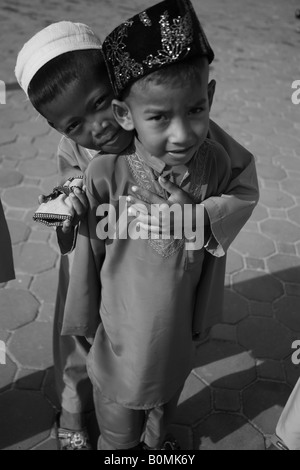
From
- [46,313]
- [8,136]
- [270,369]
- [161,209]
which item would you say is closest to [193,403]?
[270,369]

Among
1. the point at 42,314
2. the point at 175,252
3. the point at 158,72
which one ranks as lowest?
the point at 42,314

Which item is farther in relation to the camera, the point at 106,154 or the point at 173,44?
the point at 106,154

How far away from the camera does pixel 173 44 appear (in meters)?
1.12

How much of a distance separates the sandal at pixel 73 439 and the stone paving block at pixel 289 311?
5.27 ft

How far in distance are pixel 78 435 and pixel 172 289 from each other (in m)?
1.15

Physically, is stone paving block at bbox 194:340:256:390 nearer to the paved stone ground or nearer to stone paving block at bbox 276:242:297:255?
the paved stone ground

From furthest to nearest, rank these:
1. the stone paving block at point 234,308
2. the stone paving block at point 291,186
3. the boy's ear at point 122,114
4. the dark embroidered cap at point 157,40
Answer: the stone paving block at point 291,186, the stone paving block at point 234,308, the boy's ear at point 122,114, the dark embroidered cap at point 157,40

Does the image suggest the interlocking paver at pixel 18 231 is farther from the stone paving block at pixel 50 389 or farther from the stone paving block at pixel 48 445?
the stone paving block at pixel 48 445

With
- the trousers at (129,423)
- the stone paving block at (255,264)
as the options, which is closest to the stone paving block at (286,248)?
the stone paving block at (255,264)

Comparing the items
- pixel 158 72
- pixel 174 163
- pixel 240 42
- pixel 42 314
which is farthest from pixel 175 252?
pixel 240 42

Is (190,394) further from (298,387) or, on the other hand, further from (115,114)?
(115,114)

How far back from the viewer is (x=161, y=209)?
1.38 metres

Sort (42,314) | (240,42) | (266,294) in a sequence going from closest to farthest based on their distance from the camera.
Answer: (42,314) < (266,294) < (240,42)

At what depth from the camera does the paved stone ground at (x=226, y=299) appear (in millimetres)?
2416
